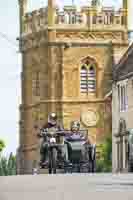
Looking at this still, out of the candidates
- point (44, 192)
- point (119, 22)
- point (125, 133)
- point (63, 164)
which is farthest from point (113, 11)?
point (44, 192)

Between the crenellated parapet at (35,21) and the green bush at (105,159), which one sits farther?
the crenellated parapet at (35,21)

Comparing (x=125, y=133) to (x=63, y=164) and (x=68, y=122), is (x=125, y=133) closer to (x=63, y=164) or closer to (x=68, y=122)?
(x=68, y=122)

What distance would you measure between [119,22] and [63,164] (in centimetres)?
6674

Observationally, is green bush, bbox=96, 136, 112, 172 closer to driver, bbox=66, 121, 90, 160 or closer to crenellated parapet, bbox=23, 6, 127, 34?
crenellated parapet, bbox=23, 6, 127, 34

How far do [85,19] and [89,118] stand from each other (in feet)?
24.6

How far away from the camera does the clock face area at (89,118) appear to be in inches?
3516

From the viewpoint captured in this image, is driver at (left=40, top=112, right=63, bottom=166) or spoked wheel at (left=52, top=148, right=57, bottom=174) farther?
spoked wheel at (left=52, top=148, right=57, bottom=174)

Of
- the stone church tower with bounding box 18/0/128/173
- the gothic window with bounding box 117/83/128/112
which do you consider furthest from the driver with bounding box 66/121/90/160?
the stone church tower with bounding box 18/0/128/173

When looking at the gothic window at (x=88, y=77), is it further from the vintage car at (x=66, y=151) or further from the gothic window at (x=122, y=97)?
the vintage car at (x=66, y=151)

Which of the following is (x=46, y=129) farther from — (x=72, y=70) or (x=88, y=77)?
(x=88, y=77)

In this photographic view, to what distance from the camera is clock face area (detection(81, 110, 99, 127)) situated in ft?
293

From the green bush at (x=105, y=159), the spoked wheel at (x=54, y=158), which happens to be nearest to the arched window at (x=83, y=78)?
the green bush at (x=105, y=159)

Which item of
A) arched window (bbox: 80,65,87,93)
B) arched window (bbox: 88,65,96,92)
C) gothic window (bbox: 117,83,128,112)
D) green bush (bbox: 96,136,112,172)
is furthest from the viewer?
arched window (bbox: 80,65,87,93)

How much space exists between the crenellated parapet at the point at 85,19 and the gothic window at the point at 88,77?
2.78m
